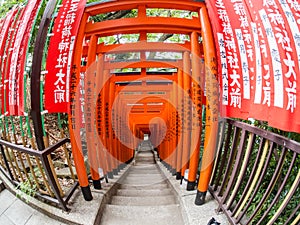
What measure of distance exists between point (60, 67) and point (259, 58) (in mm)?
2704

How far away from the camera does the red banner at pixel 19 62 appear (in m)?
3.99

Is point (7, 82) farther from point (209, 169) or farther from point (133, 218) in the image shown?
point (209, 169)

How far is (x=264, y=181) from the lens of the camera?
3.60 metres

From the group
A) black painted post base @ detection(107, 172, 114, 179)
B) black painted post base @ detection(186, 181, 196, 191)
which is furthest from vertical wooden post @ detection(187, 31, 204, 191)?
black painted post base @ detection(107, 172, 114, 179)

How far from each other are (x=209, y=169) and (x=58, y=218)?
243cm

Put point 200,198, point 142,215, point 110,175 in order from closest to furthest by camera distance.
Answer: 1. point 200,198
2. point 142,215
3. point 110,175

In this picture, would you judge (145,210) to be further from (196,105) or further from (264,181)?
(264,181)

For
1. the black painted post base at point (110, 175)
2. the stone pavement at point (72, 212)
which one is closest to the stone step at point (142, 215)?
the stone pavement at point (72, 212)

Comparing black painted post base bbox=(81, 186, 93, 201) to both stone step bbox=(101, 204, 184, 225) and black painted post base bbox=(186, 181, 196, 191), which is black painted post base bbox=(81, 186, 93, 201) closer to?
stone step bbox=(101, 204, 184, 225)

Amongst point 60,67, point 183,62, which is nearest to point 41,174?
point 60,67

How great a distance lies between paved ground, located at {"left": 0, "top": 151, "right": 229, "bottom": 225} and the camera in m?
4.08

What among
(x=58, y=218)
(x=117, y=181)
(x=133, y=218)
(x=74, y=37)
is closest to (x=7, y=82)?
(x=74, y=37)

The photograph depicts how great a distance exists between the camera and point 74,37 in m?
4.02

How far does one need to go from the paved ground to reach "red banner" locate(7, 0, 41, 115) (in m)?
1.55
